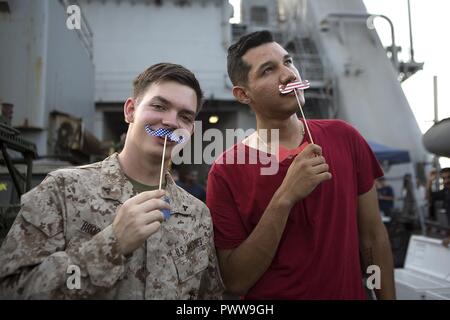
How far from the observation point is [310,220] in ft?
5.49

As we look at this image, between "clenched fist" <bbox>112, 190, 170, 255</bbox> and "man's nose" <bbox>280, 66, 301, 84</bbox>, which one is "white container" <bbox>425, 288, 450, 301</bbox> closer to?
"man's nose" <bbox>280, 66, 301, 84</bbox>

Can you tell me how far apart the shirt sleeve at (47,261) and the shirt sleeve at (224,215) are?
1.82 ft

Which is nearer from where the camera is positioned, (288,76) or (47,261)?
(47,261)

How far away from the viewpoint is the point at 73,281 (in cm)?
124

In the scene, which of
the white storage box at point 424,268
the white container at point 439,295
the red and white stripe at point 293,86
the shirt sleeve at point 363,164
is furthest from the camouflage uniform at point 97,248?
the white storage box at point 424,268

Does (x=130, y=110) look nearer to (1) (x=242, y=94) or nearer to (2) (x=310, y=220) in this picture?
(1) (x=242, y=94)

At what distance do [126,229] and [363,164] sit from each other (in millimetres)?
1211

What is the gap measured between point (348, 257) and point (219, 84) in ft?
47.7

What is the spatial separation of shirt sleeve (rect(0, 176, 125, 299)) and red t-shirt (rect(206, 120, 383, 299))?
0.60 m

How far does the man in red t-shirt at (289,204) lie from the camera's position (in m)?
1.57

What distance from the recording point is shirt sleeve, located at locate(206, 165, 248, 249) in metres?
1.70

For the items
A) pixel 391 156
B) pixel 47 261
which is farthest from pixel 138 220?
pixel 391 156

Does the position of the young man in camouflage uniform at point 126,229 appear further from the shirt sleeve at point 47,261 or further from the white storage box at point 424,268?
the white storage box at point 424,268
